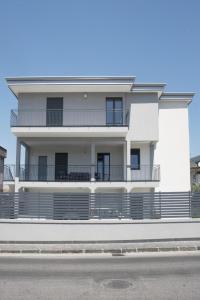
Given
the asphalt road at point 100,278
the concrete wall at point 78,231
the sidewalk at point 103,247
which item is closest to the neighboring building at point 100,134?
the concrete wall at point 78,231

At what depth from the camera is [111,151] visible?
28.8 meters

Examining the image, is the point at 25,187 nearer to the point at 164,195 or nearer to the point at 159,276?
the point at 164,195

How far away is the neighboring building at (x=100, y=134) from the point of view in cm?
2586

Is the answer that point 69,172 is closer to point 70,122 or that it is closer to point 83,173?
point 83,173

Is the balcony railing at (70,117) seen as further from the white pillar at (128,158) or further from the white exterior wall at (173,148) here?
the white exterior wall at (173,148)

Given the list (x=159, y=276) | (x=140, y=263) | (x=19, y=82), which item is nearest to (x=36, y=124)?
(x=19, y=82)

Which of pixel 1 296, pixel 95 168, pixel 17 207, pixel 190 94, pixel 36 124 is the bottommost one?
pixel 1 296

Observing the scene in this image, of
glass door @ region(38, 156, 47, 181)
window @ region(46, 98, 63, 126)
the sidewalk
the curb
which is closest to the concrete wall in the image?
the sidewalk

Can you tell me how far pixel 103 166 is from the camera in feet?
93.2

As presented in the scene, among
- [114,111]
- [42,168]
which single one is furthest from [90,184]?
[114,111]

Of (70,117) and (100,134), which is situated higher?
(70,117)

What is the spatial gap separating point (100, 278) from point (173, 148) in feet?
65.6

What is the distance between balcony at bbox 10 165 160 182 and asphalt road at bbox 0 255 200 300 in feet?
45.0

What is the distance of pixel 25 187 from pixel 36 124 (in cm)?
439
